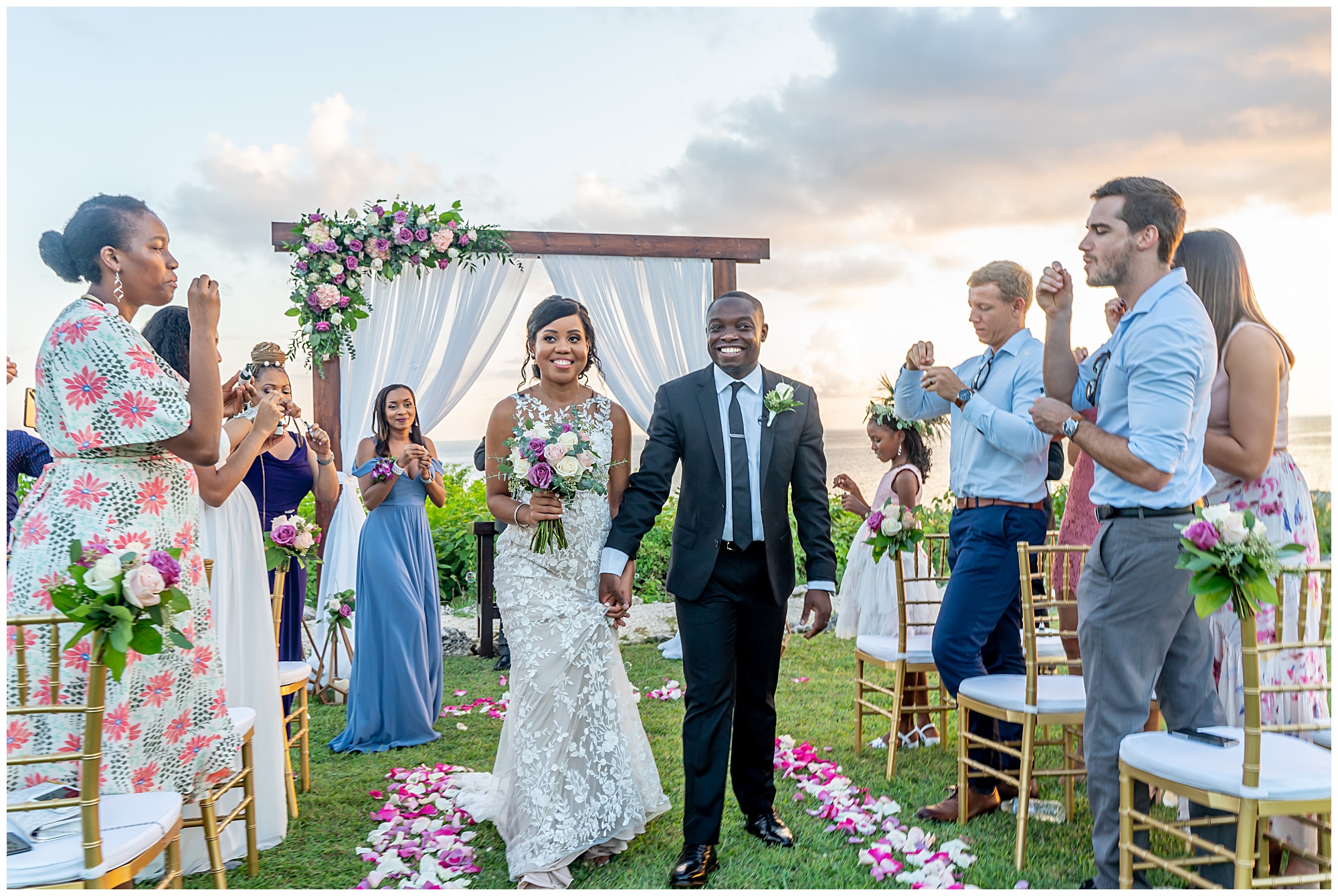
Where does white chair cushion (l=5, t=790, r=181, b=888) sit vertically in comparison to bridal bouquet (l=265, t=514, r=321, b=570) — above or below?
below

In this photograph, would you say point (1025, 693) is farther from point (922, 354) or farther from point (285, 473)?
point (285, 473)

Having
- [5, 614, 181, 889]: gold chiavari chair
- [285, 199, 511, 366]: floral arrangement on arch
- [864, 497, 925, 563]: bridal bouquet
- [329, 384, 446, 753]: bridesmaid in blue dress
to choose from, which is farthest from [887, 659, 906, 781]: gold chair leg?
[285, 199, 511, 366]: floral arrangement on arch

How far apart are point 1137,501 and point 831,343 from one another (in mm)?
8299

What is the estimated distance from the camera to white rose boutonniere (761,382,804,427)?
133 inches

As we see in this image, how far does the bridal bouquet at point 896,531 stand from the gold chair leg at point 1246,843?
232cm

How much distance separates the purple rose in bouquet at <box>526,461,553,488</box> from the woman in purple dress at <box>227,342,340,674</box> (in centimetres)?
210

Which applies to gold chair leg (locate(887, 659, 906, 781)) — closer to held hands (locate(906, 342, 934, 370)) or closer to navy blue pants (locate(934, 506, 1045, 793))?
navy blue pants (locate(934, 506, 1045, 793))

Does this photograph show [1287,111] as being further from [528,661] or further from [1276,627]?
[528,661]

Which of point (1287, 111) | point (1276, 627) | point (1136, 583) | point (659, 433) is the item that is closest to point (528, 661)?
point (659, 433)

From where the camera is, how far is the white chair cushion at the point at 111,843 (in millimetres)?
2039

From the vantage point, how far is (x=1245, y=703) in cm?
237

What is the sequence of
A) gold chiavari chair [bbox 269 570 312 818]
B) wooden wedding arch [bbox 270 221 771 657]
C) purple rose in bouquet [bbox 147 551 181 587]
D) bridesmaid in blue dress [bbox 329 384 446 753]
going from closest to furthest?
purple rose in bouquet [bbox 147 551 181 587]
gold chiavari chair [bbox 269 570 312 818]
bridesmaid in blue dress [bbox 329 384 446 753]
wooden wedding arch [bbox 270 221 771 657]

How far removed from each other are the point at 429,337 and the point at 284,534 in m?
4.79

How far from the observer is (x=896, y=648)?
479 centimetres
